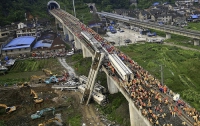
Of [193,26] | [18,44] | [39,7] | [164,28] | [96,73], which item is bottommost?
[18,44]

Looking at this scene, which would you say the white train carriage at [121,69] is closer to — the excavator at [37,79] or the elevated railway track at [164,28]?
the excavator at [37,79]

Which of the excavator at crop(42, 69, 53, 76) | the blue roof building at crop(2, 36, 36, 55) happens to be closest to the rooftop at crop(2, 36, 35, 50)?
the blue roof building at crop(2, 36, 36, 55)

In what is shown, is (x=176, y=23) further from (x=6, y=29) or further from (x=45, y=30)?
(x=6, y=29)

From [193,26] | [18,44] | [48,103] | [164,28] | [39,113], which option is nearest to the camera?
[39,113]

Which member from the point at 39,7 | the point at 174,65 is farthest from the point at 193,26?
the point at 39,7

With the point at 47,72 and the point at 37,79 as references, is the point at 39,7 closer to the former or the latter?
the point at 47,72

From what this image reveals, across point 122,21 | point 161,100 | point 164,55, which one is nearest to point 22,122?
point 161,100

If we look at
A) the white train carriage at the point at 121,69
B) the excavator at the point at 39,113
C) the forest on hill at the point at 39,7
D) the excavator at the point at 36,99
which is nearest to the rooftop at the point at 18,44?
the forest on hill at the point at 39,7
